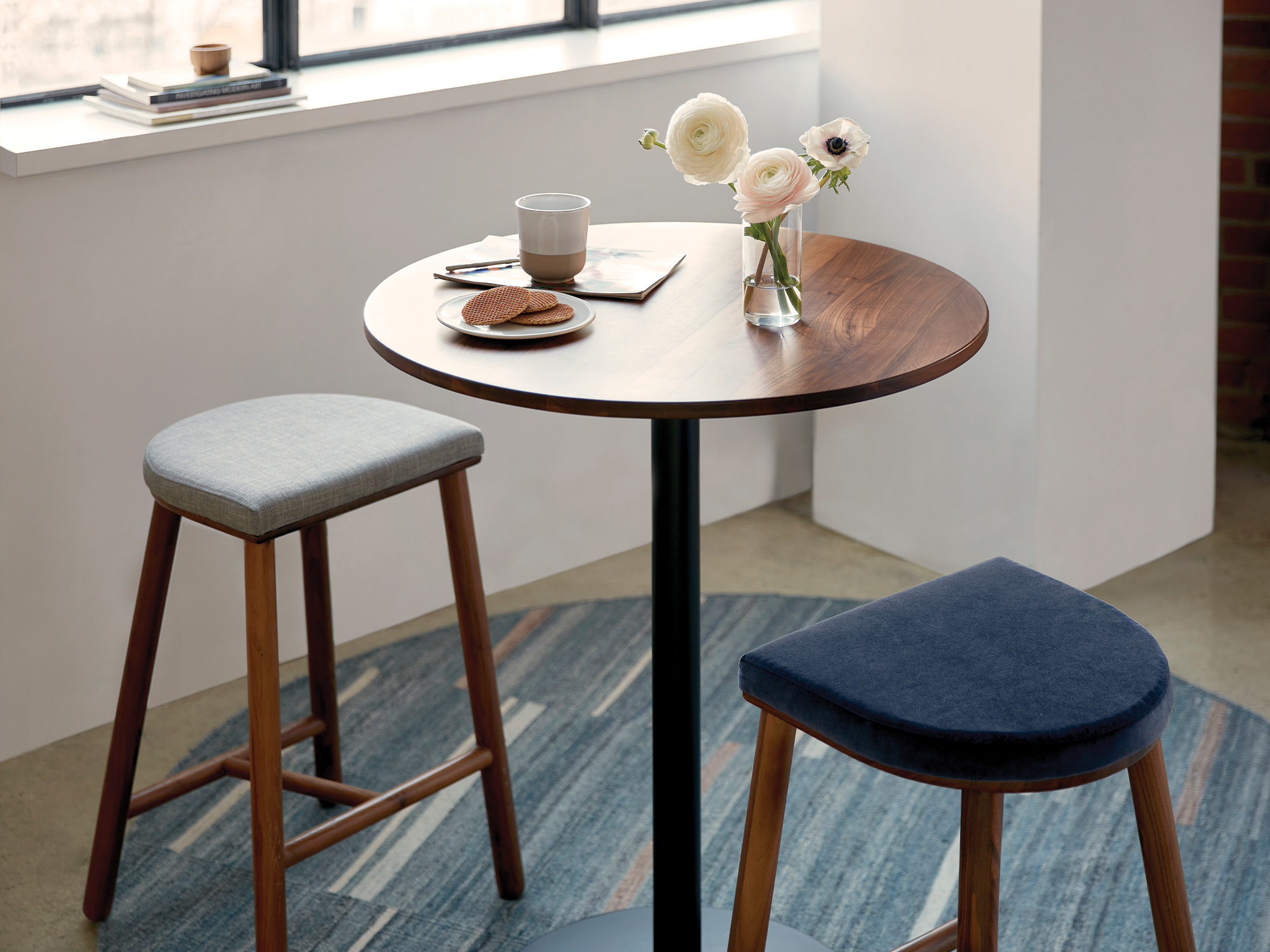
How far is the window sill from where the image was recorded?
226 centimetres

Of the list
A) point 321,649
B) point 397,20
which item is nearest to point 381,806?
point 321,649

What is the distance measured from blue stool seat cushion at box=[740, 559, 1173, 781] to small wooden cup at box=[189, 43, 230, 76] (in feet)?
5.15

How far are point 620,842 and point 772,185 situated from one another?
1.14m

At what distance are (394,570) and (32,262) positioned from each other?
0.94 metres

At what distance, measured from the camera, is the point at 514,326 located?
1634mm

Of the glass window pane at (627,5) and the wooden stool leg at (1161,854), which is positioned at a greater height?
the glass window pane at (627,5)

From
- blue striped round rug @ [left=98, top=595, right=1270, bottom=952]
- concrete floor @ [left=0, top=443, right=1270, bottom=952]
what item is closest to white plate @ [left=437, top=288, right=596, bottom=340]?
blue striped round rug @ [left=98, top=595, right=1270, bottom=952]

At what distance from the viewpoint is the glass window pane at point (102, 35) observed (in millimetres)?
2363

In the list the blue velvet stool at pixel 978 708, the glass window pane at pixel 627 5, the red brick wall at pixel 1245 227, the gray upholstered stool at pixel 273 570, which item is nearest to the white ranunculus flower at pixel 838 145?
the blue velvet stool at pixel 978 708

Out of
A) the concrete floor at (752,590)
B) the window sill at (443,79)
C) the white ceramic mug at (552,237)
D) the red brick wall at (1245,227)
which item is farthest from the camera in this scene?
the red brick wall at (1245,227)

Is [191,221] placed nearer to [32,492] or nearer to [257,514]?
[32,492]

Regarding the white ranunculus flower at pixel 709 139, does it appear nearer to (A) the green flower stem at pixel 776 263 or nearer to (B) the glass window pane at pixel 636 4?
(A) the green flower stem at pixel 776 263

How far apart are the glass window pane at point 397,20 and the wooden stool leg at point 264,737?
4.56ft

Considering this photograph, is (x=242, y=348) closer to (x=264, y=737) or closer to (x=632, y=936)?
(x=264, y=737)
